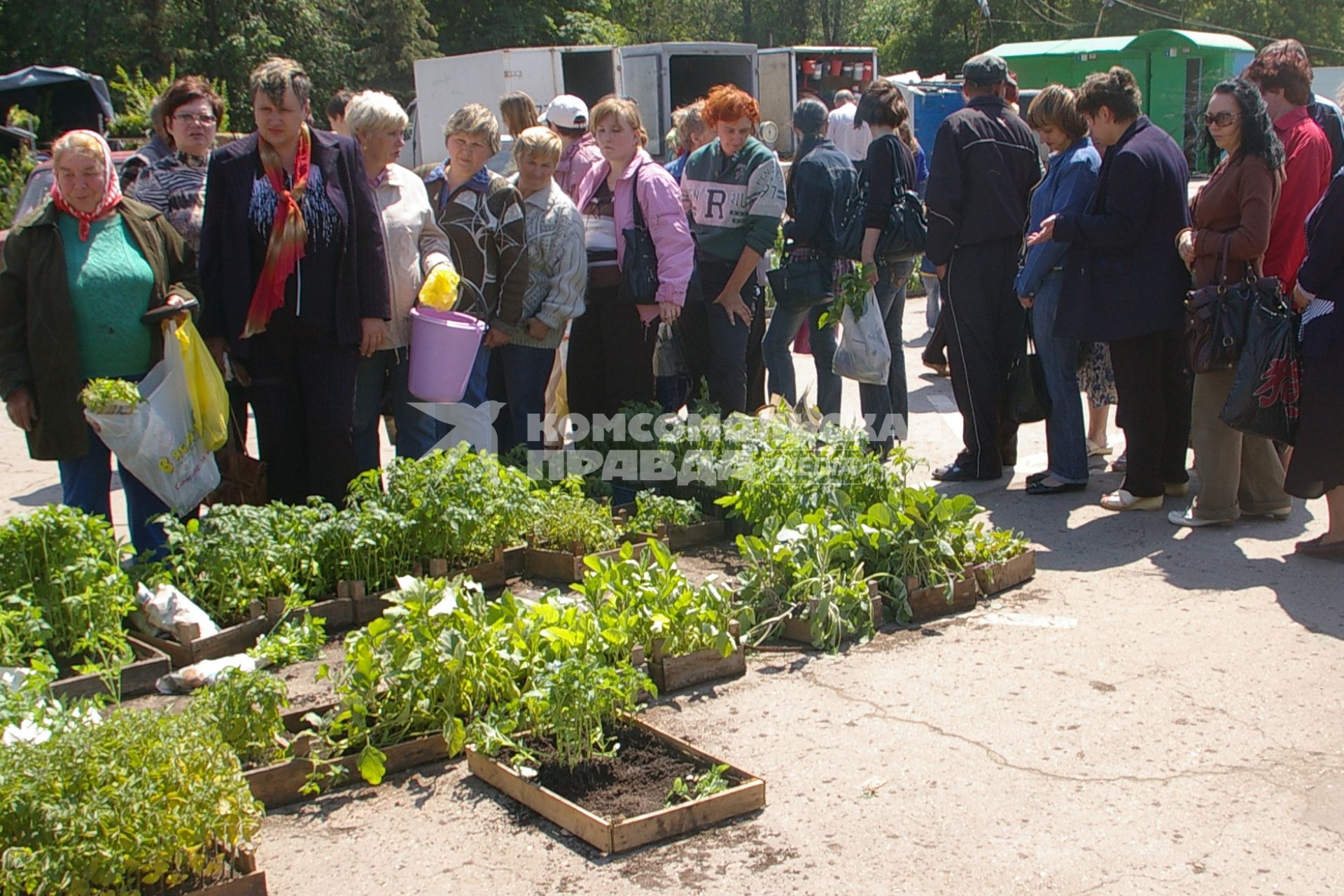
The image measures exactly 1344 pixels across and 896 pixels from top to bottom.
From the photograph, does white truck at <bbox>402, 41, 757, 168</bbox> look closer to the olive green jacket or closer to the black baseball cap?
the black baseball cap

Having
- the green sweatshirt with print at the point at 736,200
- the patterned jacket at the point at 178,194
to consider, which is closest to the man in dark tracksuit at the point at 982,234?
the green sweatshirt with print at the point at 736,200

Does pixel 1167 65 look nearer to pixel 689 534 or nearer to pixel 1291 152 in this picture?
pixel 1291 152

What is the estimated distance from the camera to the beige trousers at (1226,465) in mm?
6156

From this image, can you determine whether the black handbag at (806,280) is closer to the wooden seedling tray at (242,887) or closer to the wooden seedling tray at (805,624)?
the wooden seedling tray at (805,624)

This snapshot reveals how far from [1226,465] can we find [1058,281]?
1.30 m

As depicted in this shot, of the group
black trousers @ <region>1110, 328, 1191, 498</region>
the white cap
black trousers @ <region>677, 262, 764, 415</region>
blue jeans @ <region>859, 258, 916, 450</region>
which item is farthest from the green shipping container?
black trousers @ <region>1110, 328, 1191, 498</region>

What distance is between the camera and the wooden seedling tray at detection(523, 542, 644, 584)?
5.67 meters

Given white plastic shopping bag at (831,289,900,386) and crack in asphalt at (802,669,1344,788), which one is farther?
white plastic shopping bag at (831,289,900,386)

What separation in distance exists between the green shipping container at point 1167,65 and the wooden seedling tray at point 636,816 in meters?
28.8

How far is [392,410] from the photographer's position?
255 inches

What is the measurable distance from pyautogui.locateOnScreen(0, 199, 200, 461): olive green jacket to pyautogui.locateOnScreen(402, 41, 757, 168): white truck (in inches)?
710

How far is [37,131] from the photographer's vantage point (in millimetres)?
19953

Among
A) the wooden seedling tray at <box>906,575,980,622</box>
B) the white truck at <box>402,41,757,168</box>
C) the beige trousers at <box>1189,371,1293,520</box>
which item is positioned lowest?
the wooden seedling tray at <box>906,575,980,622</box>

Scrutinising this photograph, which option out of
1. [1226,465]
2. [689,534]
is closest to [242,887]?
[689,534]
